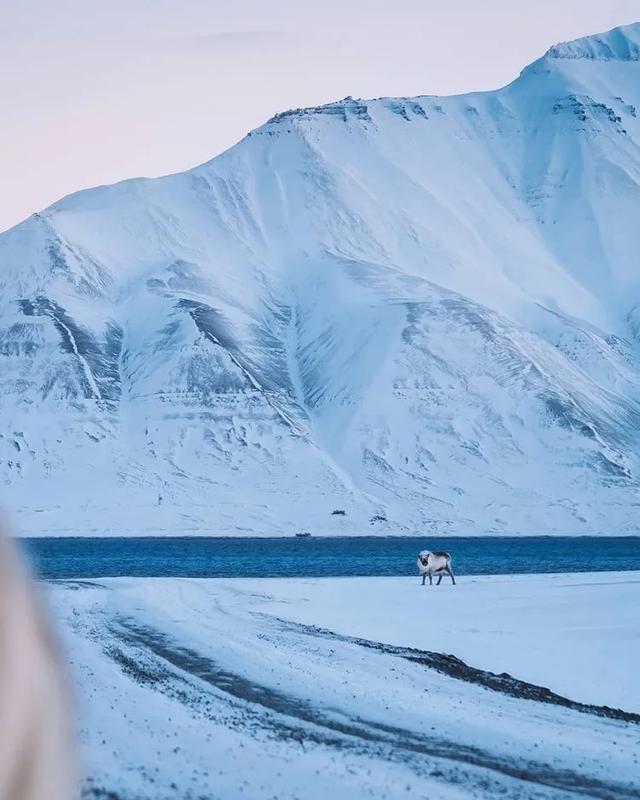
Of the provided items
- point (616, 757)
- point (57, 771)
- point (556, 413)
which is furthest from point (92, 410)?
point (57, 771)

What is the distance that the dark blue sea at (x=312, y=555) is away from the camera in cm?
7756

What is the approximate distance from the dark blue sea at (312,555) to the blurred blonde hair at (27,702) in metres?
61.4

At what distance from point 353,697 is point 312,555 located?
283ft

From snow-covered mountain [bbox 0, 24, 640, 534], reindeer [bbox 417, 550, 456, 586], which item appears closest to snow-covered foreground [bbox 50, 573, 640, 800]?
reindeer [bbox 417, 550, 456, 586]

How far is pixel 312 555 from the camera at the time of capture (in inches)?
4141

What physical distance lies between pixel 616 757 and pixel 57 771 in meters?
13.7

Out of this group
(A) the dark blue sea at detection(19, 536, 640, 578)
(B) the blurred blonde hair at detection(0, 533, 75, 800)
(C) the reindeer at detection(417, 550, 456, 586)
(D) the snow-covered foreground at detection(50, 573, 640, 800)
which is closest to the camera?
(B) the blurred blonde hair at detection(0, 533, 75, 800)

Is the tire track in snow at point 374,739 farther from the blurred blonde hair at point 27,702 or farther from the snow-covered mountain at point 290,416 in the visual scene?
the snow-covered mountain at point 290,416

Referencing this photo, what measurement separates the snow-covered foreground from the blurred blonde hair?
1.76 feet

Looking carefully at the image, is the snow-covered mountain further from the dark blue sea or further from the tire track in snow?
the tire track in snow

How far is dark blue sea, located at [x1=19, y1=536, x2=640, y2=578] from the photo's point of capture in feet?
254

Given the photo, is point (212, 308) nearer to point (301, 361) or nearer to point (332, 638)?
point (301, 361)

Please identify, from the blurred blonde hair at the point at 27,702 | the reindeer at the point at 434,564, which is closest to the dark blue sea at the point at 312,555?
the reindeer at the point at 434,564

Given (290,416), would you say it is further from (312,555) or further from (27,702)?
(27,702)
